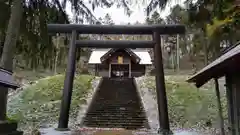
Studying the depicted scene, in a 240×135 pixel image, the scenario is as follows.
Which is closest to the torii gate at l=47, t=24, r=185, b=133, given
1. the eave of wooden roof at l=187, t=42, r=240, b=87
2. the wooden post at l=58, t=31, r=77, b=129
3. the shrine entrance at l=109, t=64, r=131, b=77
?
the wooden post at l=58, t=31, r=77, b=129

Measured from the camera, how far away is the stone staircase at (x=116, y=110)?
47.7 feet

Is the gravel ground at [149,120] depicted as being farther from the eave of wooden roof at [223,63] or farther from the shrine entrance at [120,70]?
the shrine entrance at [120,70]

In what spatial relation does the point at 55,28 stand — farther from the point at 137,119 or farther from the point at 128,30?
the point at 137,119

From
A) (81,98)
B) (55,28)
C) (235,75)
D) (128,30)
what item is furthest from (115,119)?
(235,75)

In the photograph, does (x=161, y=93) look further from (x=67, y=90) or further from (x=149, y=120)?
(x=149, y=120)

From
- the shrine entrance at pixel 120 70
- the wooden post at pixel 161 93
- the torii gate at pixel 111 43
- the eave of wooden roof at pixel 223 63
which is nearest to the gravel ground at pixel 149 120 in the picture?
the torii gate at pixel 111 43

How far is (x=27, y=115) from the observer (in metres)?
15.5

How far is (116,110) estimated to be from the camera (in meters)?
16.9

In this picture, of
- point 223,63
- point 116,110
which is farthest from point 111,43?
point 223,63

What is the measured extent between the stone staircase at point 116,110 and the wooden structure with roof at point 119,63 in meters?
8.25

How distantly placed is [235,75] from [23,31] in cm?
720

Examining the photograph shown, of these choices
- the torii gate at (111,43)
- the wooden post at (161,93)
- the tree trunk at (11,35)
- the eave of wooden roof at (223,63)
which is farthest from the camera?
the torii gate at (111,43)

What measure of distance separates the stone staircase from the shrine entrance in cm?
920

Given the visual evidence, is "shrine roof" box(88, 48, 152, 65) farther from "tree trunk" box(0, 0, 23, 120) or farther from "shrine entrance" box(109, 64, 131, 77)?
"tree trunk" box(0, 0, 23, 120)
